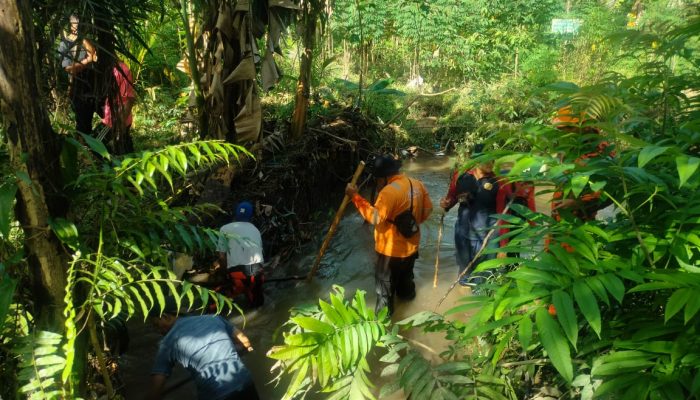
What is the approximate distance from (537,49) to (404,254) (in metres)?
11.9

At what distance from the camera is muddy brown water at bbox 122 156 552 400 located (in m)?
3.93

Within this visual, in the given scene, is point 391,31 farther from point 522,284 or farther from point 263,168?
point 522,284

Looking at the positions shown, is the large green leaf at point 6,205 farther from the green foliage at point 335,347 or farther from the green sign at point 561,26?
the green sign at point 561,26

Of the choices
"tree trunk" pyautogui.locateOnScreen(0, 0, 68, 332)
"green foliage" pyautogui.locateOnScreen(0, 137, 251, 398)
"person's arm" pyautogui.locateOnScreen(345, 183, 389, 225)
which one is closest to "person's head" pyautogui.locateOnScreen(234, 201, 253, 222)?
"person's arm" pyautogui.locateOnScreen(345, 183, 389, 225)

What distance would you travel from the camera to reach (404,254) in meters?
4.32

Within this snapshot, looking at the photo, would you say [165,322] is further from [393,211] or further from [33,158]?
[393,211]

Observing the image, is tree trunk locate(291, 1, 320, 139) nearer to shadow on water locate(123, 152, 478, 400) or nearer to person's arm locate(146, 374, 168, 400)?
shadow on water locate(123, 152, 478, 400)

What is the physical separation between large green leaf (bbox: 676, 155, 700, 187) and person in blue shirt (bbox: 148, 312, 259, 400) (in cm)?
275

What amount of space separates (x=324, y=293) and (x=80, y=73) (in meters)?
3.23

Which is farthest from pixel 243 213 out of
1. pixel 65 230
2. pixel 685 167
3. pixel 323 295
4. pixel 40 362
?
pixel 685 167

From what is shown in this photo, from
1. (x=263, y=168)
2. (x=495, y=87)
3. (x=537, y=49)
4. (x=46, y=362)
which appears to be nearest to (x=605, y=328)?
(x=46, y=362)

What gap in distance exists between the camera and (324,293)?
538 centimetres

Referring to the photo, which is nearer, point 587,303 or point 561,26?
point 587,303

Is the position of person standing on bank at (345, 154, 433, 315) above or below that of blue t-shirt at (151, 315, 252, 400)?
above
